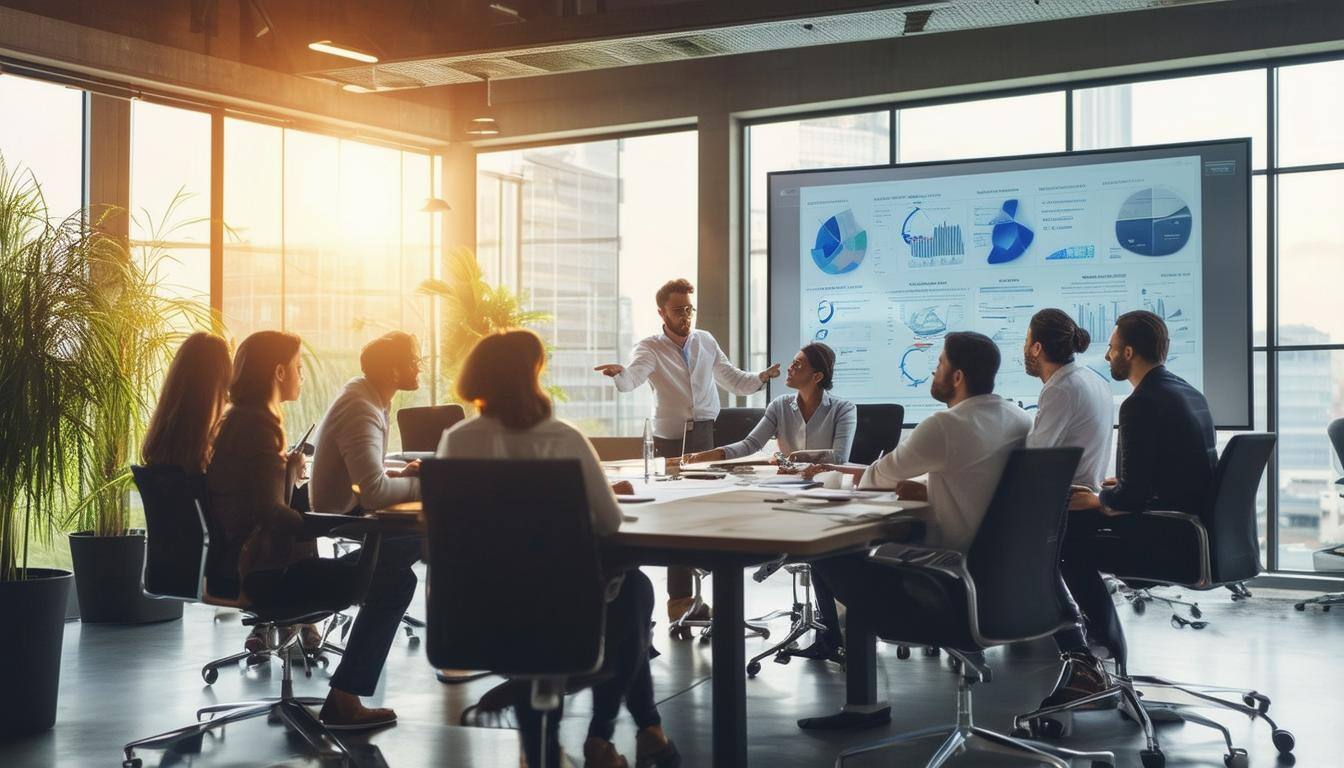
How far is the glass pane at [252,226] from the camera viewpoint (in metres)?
8.12

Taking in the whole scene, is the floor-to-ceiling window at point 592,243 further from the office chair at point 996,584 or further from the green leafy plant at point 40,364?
the office chair at point 996,584

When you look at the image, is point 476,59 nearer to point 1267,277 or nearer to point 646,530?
point 646,530

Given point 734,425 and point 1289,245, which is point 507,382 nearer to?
point 734,425

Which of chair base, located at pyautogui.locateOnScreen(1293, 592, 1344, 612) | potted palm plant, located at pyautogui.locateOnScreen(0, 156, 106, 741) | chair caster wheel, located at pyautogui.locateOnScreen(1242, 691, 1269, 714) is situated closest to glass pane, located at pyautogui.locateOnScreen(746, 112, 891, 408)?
chair base, located at pyautogui.locateOnScreen(1293, 592, 1344, 612)

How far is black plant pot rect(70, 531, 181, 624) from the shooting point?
6.36 metres

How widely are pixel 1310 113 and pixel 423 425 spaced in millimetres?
5534

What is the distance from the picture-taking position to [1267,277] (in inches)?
292

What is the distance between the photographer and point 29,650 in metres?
4.13

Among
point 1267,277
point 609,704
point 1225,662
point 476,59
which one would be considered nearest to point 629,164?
point 476,59

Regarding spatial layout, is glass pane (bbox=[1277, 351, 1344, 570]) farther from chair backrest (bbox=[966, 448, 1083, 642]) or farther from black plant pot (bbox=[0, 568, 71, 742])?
black plant pot (bbox=[0, 568, 71, 742])

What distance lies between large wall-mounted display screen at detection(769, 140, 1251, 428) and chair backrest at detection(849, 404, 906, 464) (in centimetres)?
199

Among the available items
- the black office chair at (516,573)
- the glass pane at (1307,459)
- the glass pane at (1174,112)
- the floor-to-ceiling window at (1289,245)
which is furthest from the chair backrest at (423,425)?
the glass pane at (1307,459)

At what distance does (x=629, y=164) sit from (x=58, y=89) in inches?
159

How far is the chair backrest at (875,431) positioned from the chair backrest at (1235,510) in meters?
1.86
